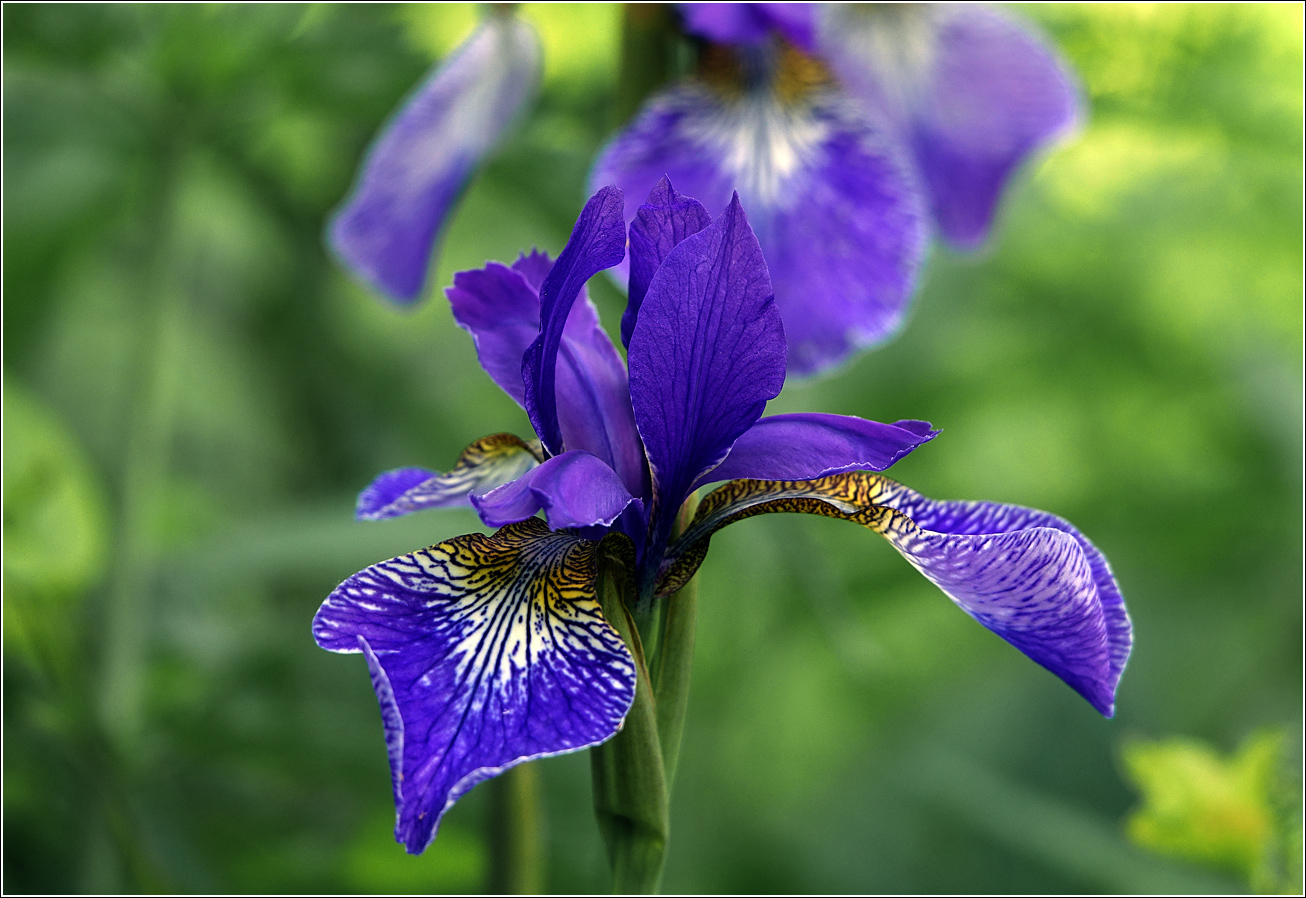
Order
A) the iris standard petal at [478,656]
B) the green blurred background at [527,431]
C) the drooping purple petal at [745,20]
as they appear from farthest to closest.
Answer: the green blurred background at [527,431], the drooping purple petal at [745,20], the iris standard petal at [478,656]

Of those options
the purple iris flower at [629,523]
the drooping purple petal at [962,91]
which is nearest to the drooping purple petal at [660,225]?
the purple iris flower at [629,523]

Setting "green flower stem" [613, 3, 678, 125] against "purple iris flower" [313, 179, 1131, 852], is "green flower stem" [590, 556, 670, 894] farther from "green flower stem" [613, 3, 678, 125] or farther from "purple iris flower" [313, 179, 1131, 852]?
"green flower stem" [613, 3, 678, 125]

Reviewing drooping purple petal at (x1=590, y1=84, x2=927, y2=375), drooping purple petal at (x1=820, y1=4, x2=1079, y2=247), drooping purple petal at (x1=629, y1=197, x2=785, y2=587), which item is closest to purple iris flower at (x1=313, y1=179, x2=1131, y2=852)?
drooping purple petal at (x1=629, y1=197, x2=785, y2=587)

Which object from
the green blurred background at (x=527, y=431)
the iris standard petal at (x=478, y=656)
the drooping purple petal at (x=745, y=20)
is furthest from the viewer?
the green blurred background at (x=527, y=431)

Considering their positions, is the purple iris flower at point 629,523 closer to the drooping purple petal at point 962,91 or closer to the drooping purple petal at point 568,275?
the drooping purple petal at point 568,275

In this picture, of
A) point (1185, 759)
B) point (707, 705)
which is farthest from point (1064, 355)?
point (1185, 759)

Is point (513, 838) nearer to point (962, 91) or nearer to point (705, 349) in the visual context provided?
point (705, 349)

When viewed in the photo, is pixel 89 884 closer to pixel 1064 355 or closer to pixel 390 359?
pixel 390 359
